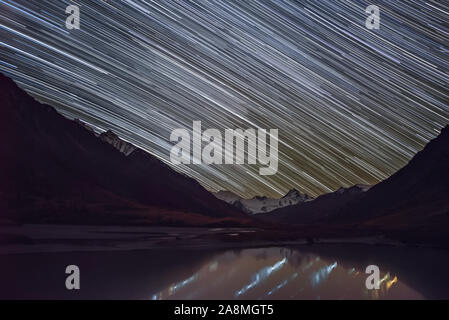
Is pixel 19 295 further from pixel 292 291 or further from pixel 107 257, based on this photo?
pixel 107 257

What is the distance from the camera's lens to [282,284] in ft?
27.1

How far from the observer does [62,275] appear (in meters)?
9.03

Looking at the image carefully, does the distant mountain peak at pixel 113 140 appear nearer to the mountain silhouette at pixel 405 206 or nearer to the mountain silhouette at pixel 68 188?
the mountain silhouette at pixel 68 188

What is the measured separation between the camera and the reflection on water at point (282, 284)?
7113 mm

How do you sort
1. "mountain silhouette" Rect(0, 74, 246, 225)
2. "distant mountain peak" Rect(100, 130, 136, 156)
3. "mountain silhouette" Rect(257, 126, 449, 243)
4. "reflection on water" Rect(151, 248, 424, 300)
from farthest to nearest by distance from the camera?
"distant mountain peak" Rect(100, 130, 136, 156), "mountain silhouette" Rect(257, 126, 449, 243), "mountain silhouette" Rect(0, 74, 246, 225), "reflection on water" Rect(151, 248, 424, 300)

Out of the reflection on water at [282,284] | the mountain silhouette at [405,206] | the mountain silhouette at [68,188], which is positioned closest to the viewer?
the reflection on water at [282,284]

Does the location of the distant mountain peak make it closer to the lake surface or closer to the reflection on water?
the lake surface

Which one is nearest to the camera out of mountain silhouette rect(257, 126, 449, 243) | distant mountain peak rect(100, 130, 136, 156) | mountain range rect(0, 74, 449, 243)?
mountain range rect(0, 74, 449, 243)

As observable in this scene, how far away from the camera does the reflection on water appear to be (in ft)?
23.3

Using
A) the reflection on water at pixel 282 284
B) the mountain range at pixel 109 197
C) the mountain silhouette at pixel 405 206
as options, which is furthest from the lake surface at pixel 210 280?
the mountain silhouette at pixel 405 206

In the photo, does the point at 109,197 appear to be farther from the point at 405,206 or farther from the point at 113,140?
the point at 113,140

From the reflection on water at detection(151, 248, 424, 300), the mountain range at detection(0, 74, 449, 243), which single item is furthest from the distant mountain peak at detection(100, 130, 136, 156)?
the reflection on water at detection(151, 248, 424, 300)

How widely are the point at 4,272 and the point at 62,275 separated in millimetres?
Result: 1440
